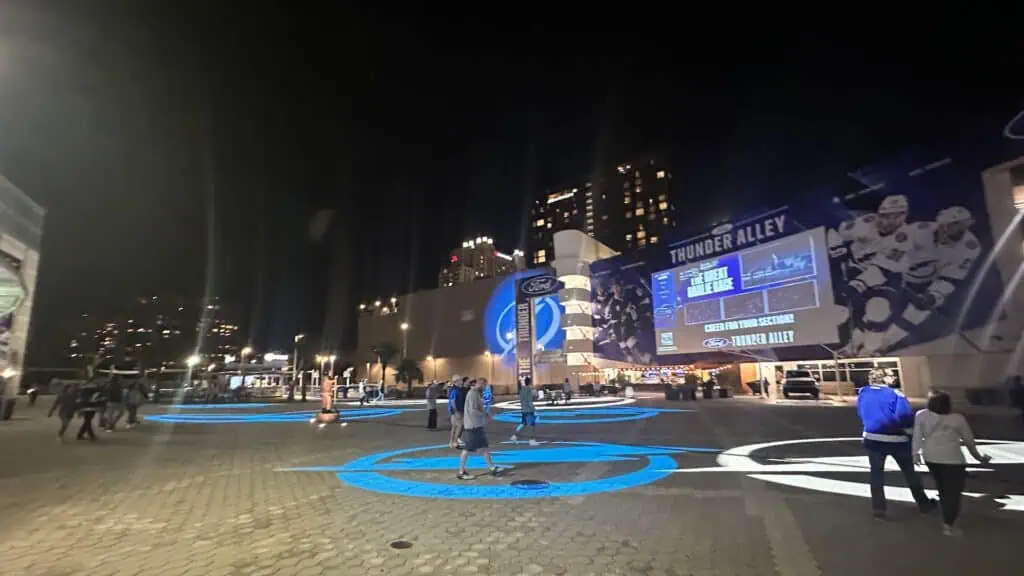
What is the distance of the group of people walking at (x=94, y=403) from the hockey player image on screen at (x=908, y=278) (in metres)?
38.1

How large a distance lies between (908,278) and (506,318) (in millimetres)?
45853

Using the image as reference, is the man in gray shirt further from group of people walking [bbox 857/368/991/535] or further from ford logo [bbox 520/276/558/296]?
ford logo [bbox 520/276/558/296]

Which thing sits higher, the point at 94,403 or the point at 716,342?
the point at 716,342

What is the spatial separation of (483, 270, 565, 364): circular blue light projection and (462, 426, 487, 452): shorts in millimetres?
52283

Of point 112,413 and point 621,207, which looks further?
point 621,207

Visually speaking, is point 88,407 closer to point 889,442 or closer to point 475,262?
point 889,442

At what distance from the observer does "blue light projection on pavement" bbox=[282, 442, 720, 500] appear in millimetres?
7301

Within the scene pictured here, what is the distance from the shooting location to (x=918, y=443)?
18.7 ft

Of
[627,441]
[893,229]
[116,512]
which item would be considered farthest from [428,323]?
[116,512]

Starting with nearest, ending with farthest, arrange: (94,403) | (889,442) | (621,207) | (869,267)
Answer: (889,442) → (94,403) → (869,267) → (621,207)

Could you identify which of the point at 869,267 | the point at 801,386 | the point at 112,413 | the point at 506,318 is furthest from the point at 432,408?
the point at 506,318

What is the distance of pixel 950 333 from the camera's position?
1065 inches

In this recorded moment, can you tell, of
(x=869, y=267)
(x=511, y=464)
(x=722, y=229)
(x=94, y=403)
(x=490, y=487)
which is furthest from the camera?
(x=722, y=229)

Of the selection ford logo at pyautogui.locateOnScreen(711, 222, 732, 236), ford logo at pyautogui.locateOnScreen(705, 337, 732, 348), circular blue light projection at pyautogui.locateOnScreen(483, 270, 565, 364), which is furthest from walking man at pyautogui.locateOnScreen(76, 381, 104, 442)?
circular blue light projection at pyautogui.locateOnScreen(483, 270, 565, 364)
